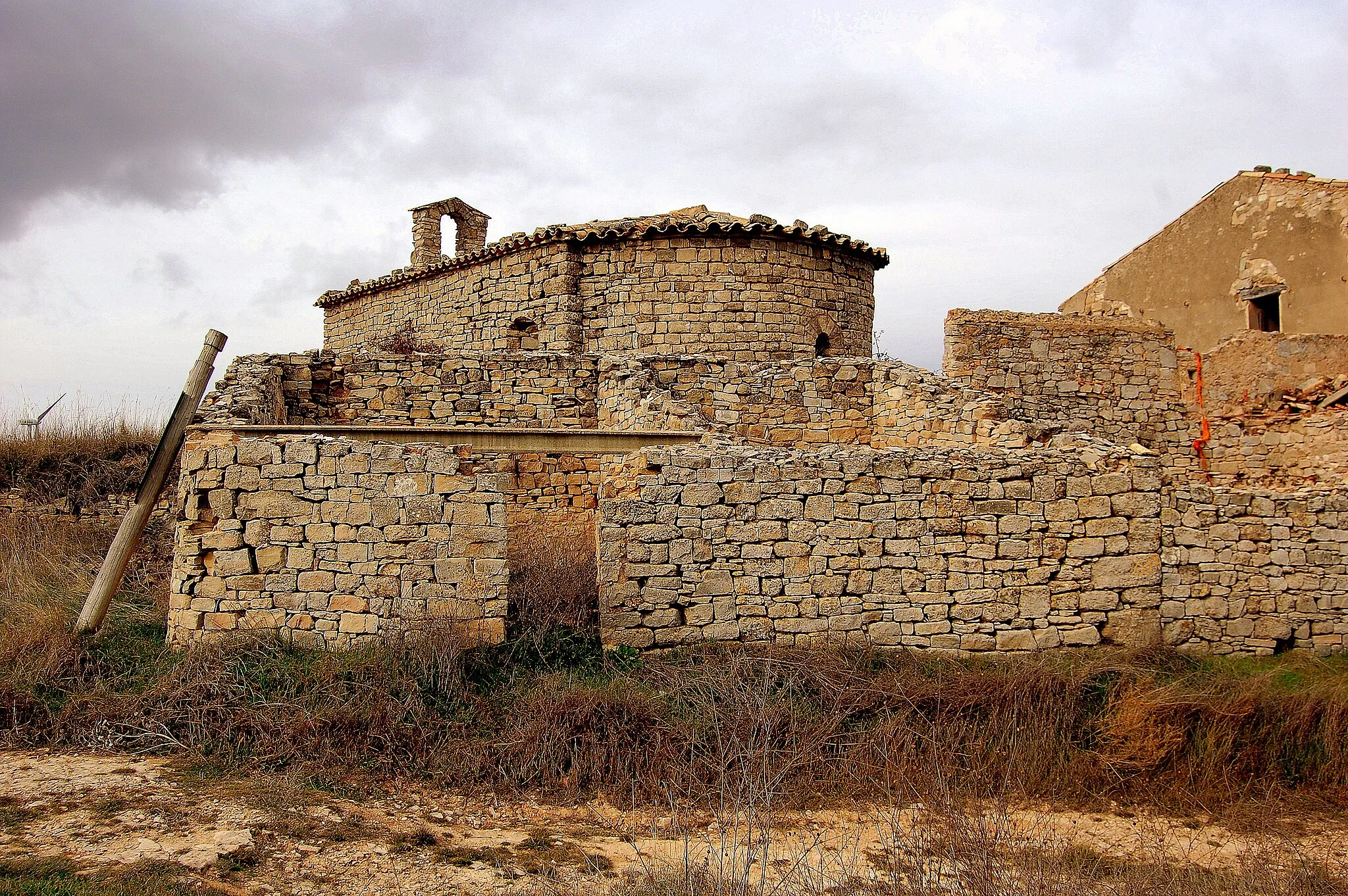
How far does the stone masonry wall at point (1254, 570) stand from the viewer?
735 cm

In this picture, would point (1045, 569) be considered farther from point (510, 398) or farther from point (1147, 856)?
point (510, 398)

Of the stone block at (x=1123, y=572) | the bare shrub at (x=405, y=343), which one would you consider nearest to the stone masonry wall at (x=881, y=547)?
the stone block at (x=1123, y=572)

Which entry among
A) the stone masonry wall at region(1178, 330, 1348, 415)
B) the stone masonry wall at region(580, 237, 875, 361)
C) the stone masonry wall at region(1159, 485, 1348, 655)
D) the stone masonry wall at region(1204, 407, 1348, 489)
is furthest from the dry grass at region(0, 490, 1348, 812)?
the stone masonry wall at region(580, 237, 875, 361)

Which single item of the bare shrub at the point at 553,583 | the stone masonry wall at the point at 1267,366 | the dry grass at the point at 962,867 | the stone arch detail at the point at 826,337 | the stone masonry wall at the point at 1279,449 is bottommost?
the dry grass at the point at 962,867

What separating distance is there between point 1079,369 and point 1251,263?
632 centimetres

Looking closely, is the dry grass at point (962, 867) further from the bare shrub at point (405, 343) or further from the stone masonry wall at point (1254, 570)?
the bare shrub at point (405, 343)

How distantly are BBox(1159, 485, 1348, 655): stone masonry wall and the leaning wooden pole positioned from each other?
808 cm

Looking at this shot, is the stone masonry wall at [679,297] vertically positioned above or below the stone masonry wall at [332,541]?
above

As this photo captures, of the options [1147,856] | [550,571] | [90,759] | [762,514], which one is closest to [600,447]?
[550,571]

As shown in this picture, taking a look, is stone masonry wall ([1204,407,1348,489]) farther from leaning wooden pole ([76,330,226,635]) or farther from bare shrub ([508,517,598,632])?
leaning wooden pole ([76,330,226,635])

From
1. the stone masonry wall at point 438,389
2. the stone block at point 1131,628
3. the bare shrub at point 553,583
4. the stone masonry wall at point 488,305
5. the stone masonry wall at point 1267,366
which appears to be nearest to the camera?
the bare shrub at point 553,583

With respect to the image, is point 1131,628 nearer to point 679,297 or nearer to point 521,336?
point 679,297

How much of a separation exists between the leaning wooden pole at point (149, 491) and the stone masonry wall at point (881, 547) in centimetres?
352

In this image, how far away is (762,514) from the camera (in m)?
7.04
